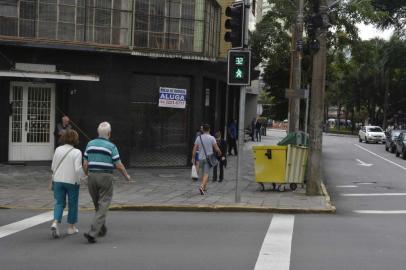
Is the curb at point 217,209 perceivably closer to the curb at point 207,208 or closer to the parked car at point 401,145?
the curb at point 207,208

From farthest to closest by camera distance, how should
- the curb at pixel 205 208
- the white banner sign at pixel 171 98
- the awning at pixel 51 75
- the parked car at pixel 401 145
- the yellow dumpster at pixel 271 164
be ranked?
the parked car at pixel 401 145
the white banner sign at pixel 171 98
the awning at pixel 51 75
the yellow dumpster at pixel 271 164
the curb at pixel 205 208

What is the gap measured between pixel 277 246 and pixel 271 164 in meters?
6.88

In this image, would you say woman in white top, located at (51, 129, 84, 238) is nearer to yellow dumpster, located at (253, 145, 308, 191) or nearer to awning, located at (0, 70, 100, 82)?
→ yellow dumpster, located at (253, 145, 308, 191)

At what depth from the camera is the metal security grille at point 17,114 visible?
1848 centimetres

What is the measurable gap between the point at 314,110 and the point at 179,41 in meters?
6.69

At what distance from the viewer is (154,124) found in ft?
64.7

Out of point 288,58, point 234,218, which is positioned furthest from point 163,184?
point 288,58

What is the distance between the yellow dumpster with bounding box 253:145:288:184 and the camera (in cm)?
1494

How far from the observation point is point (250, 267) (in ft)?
22.7

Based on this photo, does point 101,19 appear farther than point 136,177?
Yes

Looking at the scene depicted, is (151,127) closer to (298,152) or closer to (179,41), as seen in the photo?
(179,41)

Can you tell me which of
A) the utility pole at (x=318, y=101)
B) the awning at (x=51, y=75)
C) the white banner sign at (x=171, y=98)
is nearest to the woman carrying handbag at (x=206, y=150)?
the utility pole at (x=318, y=101)

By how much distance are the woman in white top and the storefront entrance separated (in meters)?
10.4

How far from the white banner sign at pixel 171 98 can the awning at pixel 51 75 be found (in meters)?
2.37
